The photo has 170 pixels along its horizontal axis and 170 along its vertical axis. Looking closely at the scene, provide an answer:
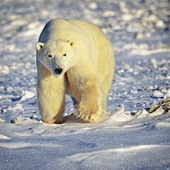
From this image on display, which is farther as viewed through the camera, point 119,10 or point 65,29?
point 119,10

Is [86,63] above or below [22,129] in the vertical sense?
above

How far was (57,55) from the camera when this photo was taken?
158 inches

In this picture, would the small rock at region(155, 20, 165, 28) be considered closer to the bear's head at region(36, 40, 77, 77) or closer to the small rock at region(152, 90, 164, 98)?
the small rock at region(152, 90, 164, 98)

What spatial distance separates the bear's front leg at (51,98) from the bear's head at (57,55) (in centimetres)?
23

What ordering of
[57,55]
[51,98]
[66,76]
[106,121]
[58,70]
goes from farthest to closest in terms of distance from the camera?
[66,76]
[51,98]
[106,121]
[57,55]
[58,70]

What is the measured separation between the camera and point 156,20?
15.8m

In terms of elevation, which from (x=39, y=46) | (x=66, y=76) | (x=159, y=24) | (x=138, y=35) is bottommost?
(x=159, y=24)

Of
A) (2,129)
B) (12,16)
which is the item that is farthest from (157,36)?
(2,129)

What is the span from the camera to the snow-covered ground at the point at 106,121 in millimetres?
2891

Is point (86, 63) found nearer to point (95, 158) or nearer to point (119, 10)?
point (95, 158)

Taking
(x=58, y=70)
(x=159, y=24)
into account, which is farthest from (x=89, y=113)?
(x=159, y=24)

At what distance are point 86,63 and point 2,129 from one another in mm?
987

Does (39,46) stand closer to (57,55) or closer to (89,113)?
(57,55)

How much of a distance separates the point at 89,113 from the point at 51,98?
0.38 m
